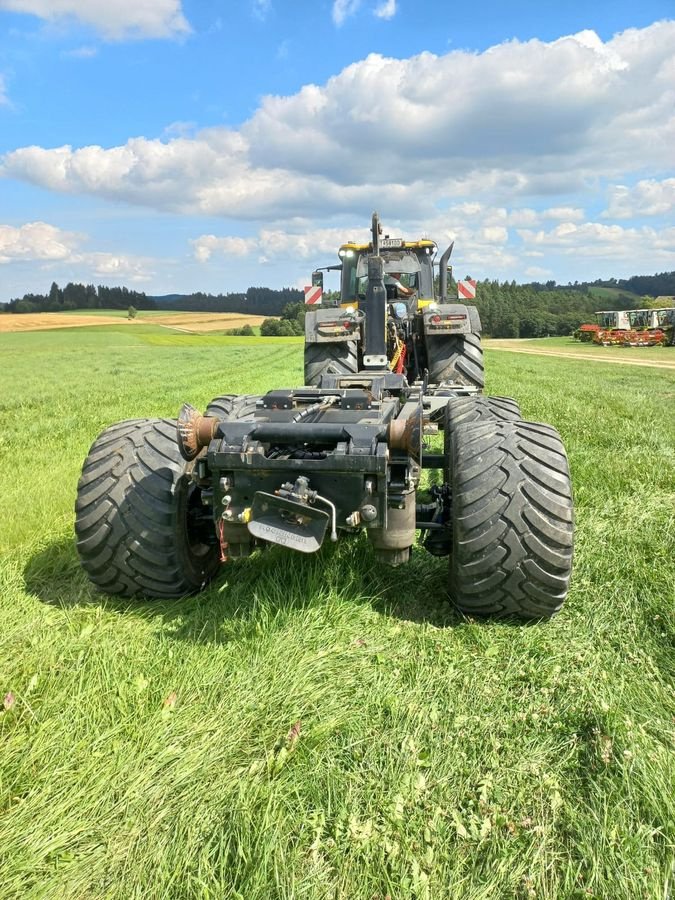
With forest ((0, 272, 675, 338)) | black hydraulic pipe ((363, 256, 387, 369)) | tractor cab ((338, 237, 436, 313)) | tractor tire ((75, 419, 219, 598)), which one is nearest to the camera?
tractor tire ((75, 419, 219, 598))

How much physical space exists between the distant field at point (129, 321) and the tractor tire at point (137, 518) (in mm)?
54613

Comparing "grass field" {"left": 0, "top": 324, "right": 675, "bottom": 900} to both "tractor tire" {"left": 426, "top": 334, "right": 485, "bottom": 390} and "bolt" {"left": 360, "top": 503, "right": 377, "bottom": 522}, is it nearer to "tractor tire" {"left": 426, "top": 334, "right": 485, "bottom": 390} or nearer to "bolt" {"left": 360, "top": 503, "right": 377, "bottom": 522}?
"bolt" {"left": 360, "top": 503, "right": 377, "bottom": 522}

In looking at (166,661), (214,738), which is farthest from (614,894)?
(166,661)

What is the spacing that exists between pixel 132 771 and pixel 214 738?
0.96ft

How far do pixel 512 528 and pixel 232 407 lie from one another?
202cm

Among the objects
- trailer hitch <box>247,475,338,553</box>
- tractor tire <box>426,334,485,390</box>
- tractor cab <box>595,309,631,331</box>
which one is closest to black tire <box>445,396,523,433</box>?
trailer hitch <box>247,475,338,553</box>

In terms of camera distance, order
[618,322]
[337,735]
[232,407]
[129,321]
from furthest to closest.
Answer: [129,321]
[618,322]
[232,407]
[337,735]

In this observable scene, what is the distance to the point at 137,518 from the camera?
3.26m

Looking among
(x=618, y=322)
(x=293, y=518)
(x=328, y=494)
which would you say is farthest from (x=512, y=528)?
(x=618, y=322)

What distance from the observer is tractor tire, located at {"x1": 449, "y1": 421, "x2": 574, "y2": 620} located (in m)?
2.86

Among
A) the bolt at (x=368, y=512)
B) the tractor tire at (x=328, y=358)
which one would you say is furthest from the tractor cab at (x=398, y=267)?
the bolt at (x=368, y=512)

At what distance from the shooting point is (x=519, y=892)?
1.73 metres

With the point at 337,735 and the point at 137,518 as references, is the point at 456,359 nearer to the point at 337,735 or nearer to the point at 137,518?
the point at 137,518

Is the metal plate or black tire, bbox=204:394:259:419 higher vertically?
black tire, bbox=204:394:259:419
